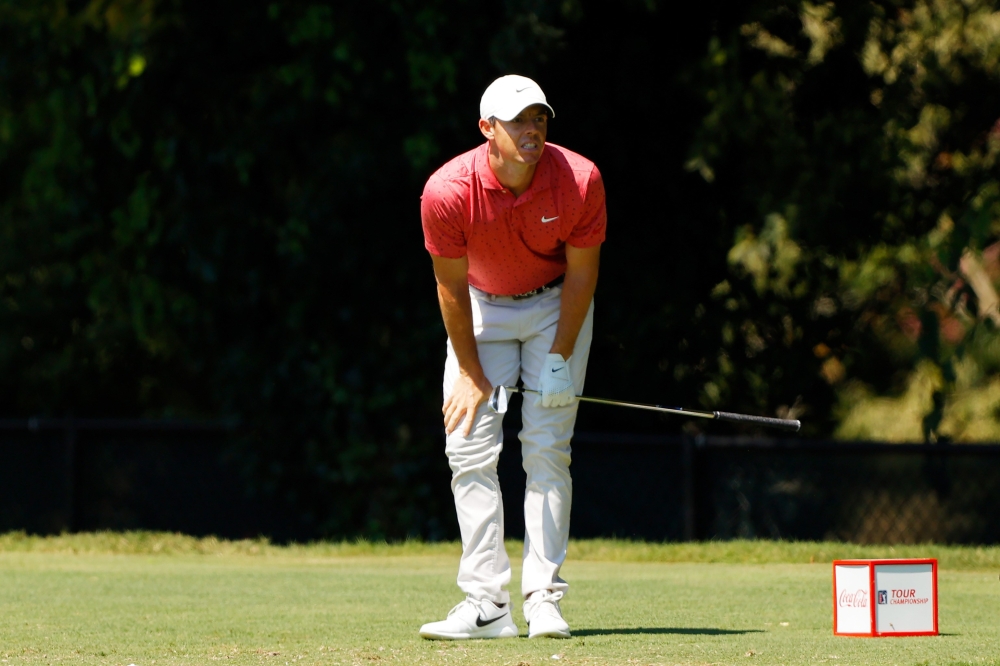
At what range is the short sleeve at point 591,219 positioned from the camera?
4.66 meters

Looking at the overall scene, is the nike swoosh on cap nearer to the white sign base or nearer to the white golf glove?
the white golf glove

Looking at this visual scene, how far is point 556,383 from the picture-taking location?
4723 millimetres

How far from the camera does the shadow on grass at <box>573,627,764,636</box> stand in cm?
474

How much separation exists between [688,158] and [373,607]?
4.84 m

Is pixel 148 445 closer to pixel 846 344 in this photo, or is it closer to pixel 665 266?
pixel 665 266

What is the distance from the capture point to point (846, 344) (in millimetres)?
10898

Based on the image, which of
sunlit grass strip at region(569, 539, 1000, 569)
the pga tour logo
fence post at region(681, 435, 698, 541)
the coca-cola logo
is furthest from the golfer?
fence post at region(681, 435, 698, 541)

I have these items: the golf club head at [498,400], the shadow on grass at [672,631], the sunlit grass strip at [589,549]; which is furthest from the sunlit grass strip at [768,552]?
the golf club head at [498,400]

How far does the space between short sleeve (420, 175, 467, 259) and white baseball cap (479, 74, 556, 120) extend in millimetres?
249

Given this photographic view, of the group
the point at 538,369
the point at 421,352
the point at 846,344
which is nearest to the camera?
the point at 538,369

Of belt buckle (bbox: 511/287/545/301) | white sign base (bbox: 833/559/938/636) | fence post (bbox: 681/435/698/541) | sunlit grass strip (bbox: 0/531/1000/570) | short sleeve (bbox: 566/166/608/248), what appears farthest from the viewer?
fence post (bbox: 681/435/698/541)

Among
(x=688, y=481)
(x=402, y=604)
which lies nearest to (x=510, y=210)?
(x=402, y=604)

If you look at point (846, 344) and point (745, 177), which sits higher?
point (745, 177)

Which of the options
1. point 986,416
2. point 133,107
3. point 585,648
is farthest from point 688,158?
point 585,648
